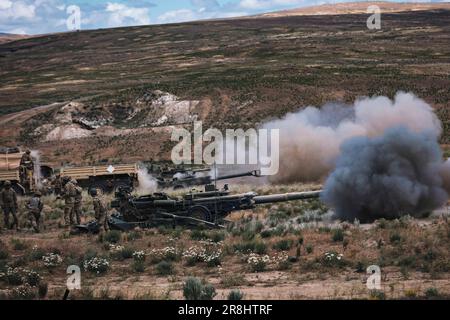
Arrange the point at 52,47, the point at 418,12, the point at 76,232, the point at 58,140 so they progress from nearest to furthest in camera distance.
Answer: the point at 76,232, the point at 58,140, the point at 52,47, the point at 418,12

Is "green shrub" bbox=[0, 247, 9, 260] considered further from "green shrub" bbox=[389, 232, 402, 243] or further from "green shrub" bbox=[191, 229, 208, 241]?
"green shrub" bbox=[389, 232, 402, 243]

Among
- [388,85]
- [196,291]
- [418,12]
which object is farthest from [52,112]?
[418,12]

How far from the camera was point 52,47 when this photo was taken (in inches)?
5561

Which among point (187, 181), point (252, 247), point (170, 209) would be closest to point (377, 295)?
point (252, 247)

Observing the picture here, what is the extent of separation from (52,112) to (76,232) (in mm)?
43120

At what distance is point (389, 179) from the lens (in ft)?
69.0

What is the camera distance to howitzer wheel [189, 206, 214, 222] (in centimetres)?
2088

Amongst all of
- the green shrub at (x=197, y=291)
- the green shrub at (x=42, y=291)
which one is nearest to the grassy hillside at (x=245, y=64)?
the green shrub at (x=42, y=291)

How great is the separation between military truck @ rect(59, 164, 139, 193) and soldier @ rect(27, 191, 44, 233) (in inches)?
366

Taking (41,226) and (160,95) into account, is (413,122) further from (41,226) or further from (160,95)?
(160,95)

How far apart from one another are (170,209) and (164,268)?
468cm

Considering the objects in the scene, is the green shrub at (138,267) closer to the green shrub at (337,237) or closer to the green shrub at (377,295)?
the green shrub at (337,237)

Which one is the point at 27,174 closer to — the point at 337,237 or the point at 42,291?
the point at 337,237

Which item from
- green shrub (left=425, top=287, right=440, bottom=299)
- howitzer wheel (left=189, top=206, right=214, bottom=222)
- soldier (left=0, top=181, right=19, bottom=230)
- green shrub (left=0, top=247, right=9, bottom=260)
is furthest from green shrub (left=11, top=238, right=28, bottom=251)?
green shrub (left=425, top=287, right=440, bottom=299)
